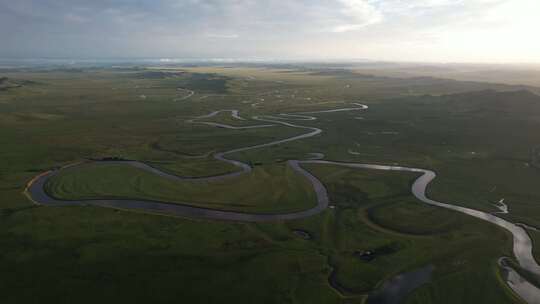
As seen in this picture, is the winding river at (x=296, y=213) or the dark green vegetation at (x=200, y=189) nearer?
the winding river at (x=296, y=213)

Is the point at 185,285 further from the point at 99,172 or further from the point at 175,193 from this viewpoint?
the point at 99,172

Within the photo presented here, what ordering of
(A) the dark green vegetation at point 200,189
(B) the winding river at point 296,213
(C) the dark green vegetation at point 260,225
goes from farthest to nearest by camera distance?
(A) the dark green vegetation at point 200,189, (B) the winding river at point 296,213, (C) the dark green vegetation at point 260,225

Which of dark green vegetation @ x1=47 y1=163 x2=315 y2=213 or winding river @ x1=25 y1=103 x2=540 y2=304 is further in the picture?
dark green vegetation @ x1=47 y1=163 x2=315 y2=213

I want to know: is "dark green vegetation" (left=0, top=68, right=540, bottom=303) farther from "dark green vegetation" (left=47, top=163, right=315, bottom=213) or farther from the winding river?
the winding river

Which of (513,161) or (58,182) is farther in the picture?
(513,161)

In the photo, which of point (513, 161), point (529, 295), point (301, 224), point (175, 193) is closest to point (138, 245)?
point (175, 193)

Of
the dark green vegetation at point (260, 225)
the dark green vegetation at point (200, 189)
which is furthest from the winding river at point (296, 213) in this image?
the dark green vegetation at point (260, 225)

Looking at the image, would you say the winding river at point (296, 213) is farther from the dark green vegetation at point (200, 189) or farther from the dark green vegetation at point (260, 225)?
the dark green vegetation at point (260, 225)

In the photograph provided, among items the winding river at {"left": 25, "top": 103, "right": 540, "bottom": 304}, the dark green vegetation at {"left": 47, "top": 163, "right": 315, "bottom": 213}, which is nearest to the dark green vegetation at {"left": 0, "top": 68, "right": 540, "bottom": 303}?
the dark green vegetation at {"left": 47, "top": 163, "right": 315, "bottom": 213}
